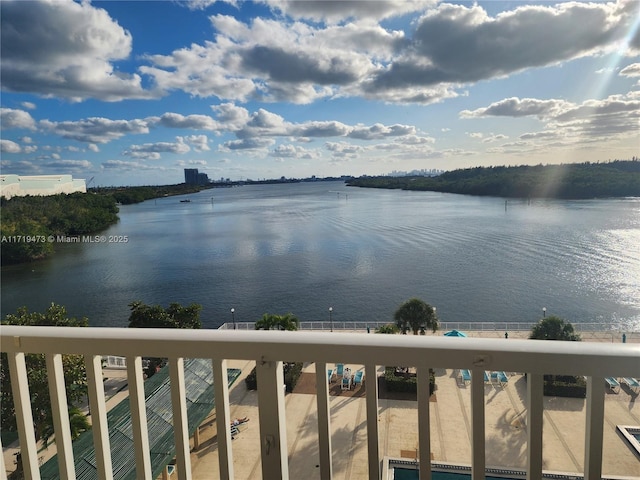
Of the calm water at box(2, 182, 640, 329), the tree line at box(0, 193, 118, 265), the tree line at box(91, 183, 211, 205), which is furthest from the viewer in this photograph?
the tree line at box(91, 183, 211, 205)

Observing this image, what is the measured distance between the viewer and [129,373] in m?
0.69

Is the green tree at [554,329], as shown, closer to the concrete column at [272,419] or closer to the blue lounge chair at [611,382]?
the blue lounge chair at [611,382]

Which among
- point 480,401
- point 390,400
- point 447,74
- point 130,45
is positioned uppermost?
point 130,45

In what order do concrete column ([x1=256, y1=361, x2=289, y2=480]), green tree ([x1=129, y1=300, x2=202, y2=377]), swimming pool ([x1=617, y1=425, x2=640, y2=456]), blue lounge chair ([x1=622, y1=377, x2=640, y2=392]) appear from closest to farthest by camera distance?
blue lounge chair ([x1=622, y1=377, x2=640, y2=392]), concrete column ([x1=256, y1=361, x2=289, y2=480]), swimming pool ([x1=617, y1=425, x2=640, y2=456]), green tree ([x1=129, y1=300, x2=202, y2=377])

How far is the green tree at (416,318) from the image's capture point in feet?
36.9

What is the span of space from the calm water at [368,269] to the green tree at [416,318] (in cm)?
446

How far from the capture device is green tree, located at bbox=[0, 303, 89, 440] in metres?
1.97

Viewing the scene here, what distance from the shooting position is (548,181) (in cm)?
2917

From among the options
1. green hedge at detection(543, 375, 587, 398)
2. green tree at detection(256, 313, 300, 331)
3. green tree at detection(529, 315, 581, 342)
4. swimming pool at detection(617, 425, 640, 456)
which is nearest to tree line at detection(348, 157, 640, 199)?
green tree at detection(529, 315, 581, 342)

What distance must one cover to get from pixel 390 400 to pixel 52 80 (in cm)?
3601

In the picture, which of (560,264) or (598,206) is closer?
(560,264)

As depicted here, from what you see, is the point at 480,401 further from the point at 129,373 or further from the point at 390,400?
the point at 390,400

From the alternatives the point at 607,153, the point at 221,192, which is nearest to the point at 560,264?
the point at 607,153

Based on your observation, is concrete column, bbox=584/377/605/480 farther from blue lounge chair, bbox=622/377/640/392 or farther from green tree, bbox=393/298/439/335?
green tree, bbox=393/298/439/335
